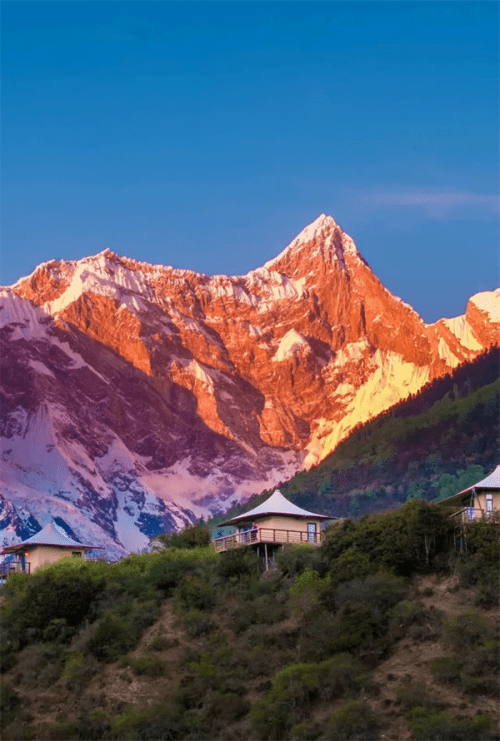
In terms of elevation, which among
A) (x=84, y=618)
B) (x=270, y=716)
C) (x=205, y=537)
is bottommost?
(x=270, y=716)

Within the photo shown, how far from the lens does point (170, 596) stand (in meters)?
72.8

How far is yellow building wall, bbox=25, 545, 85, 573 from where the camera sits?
87.0 meters

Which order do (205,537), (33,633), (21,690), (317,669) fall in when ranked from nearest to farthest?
(317,669)
(21,690)
(33,633)
(205,537)

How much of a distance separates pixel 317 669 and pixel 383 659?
2.93 m

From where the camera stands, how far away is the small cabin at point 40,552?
86812 millimetres

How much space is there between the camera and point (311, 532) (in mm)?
78312

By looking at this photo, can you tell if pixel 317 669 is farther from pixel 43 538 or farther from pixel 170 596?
pixel 43 538

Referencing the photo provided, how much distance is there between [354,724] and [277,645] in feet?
33.6

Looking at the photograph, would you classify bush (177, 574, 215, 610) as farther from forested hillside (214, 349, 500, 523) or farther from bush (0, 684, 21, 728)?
forested hillside (214, 349, 500, 523)

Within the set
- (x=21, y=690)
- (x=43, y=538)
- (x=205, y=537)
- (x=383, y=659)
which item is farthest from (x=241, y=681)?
(x=43, y=538)

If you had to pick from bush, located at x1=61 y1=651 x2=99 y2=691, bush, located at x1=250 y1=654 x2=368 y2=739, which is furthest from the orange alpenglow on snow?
bush, located at x1=250 y1=654 x2=368 y2=739

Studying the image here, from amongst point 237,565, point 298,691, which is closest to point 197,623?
point 237,565

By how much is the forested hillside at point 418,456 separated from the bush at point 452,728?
90.7 metres

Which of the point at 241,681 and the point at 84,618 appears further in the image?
the point at 84,618
